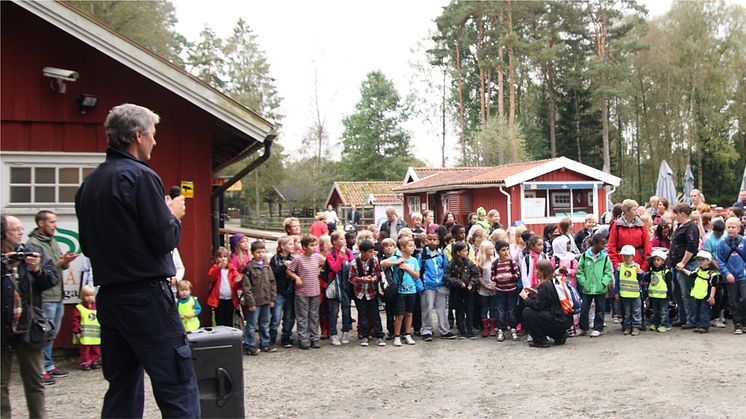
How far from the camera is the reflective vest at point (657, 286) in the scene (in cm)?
934

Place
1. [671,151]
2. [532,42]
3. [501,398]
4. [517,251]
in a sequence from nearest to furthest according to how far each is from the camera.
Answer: [501,398], [517,251], [532,42], [671,151]

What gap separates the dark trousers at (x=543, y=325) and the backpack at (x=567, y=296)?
21cm

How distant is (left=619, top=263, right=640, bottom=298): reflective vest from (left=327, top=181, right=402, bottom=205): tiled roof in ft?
110

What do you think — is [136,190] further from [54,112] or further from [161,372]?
[54,112]

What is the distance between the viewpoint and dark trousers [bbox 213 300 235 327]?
8.60 m

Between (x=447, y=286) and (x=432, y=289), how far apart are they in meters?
0.25

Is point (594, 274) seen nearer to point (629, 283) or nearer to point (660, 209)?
point (629, 283)

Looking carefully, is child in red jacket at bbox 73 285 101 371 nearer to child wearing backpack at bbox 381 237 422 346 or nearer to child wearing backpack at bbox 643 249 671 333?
child wearing backpack at bbox 381 237 422 346

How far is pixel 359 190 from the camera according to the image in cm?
4419

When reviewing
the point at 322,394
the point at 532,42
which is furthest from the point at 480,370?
the point at 532,42

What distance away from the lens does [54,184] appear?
26.0 feet

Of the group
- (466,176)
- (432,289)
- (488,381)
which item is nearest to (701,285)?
(432,289)

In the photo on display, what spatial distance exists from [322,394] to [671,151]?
4790 centimetres

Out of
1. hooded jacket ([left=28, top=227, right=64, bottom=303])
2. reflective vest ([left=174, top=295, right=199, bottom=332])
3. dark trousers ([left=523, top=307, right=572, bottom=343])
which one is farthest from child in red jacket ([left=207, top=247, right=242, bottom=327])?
dark trousers ([left=523, top=307, right=572, bottom=343])
